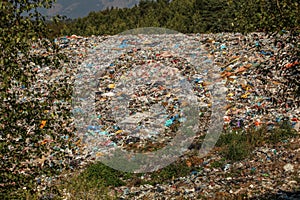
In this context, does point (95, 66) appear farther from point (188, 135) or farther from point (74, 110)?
point (188, 135)

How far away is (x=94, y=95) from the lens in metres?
15.4

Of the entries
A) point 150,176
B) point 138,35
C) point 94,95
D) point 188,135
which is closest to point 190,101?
point 188,135

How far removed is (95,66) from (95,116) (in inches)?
188

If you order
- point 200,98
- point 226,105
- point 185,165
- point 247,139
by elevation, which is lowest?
point 185,165

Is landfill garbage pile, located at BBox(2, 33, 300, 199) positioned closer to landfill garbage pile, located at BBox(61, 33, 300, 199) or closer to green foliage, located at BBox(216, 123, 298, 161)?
landfill garbage pile, located at BBox(61, 33, 300, 199)

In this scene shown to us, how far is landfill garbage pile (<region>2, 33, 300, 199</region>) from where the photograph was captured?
28.8ft

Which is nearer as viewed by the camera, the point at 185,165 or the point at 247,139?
the point at 185,165

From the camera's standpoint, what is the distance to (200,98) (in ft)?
46.6

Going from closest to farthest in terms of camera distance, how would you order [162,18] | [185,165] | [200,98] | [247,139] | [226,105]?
[185,165] → [247,139] → [226,105] → [200,98] → [162,18]

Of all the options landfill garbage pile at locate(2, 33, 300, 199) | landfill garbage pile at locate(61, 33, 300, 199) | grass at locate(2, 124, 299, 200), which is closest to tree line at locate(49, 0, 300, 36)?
landfill garbage pile at locate(2, 33, 300, 199)

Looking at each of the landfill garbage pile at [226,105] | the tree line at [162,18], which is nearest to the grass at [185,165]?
the landfill garbage pile at [226,105]

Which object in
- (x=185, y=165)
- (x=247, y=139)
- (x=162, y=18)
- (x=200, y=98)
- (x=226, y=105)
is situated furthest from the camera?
(x=162, y=18)

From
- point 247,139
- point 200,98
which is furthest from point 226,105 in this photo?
point 247,139

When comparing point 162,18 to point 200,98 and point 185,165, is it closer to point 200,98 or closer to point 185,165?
point 200,98
